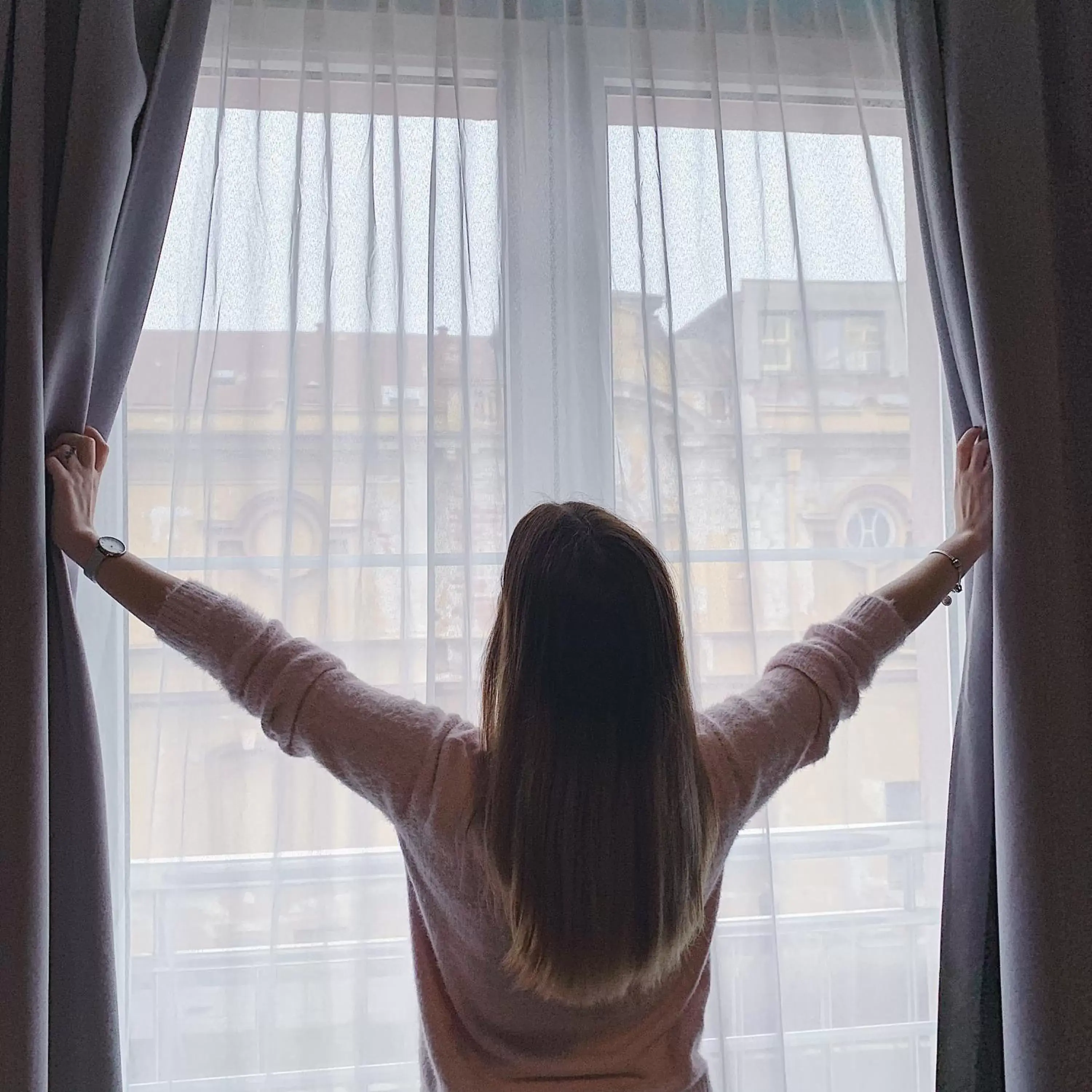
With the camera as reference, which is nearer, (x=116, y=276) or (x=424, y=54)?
(x=116, y=276)

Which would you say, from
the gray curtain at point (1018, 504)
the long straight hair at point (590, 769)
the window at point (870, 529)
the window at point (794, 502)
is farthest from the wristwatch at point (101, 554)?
the gray curtain at point (1018, 504)

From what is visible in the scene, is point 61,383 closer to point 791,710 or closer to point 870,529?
point 791,710

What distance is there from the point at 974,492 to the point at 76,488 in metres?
1.20

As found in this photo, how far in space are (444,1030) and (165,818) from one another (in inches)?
20.4

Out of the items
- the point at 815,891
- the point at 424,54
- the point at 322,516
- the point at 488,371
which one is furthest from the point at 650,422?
the point at 815,891

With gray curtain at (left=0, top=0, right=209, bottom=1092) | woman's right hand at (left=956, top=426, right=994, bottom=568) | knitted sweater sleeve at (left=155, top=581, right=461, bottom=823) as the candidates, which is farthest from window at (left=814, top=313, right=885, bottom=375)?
gray curtain at (left=0, top=0, right=209, bottom=1092)

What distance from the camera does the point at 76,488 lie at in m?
1.27

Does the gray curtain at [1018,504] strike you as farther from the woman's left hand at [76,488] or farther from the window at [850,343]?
the woman's left hand at [76,488]

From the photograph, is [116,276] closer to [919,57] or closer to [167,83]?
[167,83]

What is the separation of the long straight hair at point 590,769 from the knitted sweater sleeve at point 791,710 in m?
0.09

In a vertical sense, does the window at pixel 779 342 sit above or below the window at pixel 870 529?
above

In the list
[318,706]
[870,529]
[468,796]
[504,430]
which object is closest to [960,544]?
[870,529]

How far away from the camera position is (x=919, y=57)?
5.07 feet

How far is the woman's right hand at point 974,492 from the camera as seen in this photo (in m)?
1.46
